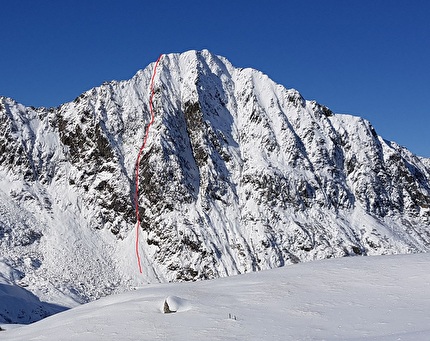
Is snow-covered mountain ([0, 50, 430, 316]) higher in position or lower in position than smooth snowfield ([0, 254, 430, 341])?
higher

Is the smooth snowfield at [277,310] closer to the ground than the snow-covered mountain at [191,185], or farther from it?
closer to the ground

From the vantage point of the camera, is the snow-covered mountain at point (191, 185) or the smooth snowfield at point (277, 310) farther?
the snow-covered mountain at point (191, 185)

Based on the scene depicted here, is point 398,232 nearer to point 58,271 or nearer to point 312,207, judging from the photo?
point 312,207

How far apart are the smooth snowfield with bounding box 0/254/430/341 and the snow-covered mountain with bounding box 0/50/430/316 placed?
135 ft

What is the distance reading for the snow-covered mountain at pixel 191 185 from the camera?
65.1 m

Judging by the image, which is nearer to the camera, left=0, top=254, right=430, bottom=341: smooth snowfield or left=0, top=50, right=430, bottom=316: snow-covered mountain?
left=0, top=254, right=430, bottom=341: smooth snowfield

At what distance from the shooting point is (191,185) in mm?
74375

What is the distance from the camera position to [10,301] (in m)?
46.6

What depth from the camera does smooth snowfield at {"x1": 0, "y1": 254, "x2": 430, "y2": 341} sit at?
1391cm

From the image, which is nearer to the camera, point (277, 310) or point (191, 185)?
point (277, 310)

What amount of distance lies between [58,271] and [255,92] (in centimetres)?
4812

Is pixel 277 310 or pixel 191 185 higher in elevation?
pixel 191 185

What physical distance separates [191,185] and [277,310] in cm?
5857

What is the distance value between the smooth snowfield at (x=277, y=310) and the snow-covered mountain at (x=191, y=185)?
1616 inches
